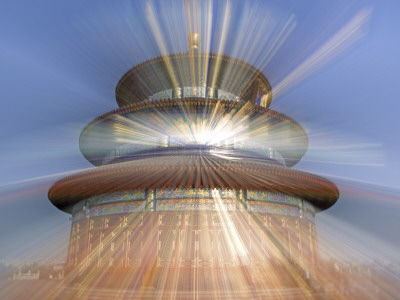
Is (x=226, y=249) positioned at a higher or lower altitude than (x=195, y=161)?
lower

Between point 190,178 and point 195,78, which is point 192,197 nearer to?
point 190,178

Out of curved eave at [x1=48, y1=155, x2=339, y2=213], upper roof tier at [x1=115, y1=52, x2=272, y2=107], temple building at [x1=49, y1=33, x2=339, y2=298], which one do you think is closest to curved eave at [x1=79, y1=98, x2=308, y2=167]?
temple building at [x1=49, y1=33, x2=339, y2=298]

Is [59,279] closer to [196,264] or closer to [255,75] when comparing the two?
[196,264]

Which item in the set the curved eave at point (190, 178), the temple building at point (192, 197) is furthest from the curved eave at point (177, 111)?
the curved eave at point (190, 178)

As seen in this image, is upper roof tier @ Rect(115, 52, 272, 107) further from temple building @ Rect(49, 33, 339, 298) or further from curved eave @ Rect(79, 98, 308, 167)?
curved eave @ Rect(79, 98, 308, 167)

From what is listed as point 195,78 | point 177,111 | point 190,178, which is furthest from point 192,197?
point 195,78

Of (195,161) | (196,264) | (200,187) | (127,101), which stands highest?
(127,101)

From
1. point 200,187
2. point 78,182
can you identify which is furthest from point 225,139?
point 78,182
